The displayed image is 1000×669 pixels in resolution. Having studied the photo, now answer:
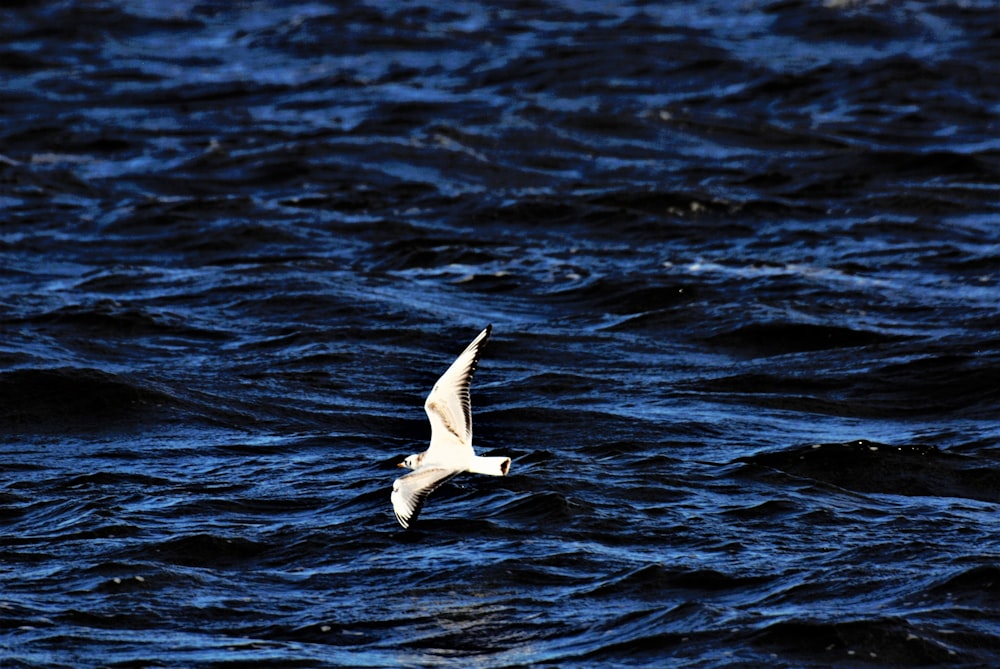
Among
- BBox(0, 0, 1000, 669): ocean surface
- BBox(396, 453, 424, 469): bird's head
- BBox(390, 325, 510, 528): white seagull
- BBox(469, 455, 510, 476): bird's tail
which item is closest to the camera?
BBox(469, 455, 510, 476): bird's tail

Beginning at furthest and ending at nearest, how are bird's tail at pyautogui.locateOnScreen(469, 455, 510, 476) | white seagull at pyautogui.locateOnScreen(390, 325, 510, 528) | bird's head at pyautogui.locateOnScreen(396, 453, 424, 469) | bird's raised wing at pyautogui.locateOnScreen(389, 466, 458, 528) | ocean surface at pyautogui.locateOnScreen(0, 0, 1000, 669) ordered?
bird's head at pyautogui.locateOnScreen(396, 453, 424, 469) → bird's raised wing at pyautogui.locateOnScreen(389, 466, 458, 528) → white seagull at pyautogui.locateOnScreen(390, 325, 510, 528) → ocean surface at pyautogui.locateOnScreen(0, 0, 1000, 669) → bird's tail at pyautogui.locateOnScreen(469, 455, 510, 476)

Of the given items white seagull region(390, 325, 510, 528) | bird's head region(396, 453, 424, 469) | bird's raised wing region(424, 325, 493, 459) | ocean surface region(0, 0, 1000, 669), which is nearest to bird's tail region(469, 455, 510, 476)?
white seagull region(390, 325, 510, 528)

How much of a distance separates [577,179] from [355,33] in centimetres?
885

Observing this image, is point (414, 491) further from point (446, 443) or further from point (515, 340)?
point (515, 340)

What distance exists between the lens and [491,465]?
9.12m

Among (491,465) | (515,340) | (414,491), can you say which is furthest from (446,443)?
(515,340)

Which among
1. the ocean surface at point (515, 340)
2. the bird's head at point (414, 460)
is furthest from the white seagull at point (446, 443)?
the ocean surface at point (515, 340)

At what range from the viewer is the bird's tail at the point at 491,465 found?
891 cm

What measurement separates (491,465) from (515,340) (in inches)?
205

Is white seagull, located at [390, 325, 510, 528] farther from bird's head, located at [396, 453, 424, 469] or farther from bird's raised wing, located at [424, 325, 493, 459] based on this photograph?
bird's head, located at [396, 453, 424, 469]

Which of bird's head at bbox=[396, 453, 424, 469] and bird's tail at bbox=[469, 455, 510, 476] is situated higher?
bird's tail at bbox=[469, 455, 510, 476]

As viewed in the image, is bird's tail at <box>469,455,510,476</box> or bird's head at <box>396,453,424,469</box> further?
bird's head at <box>396,453,424,469</box>

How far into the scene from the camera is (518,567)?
9664 millimetres

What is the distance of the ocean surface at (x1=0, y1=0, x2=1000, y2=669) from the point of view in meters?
9.18
